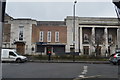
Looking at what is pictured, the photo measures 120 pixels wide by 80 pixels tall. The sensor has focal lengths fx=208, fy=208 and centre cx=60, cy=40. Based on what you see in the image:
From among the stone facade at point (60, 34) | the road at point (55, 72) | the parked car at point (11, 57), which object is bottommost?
the road at point (55, 72)

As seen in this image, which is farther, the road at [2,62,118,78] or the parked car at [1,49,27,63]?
the parked car at [1,49,27,63]

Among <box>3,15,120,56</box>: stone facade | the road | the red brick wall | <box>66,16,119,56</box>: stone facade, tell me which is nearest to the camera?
the road

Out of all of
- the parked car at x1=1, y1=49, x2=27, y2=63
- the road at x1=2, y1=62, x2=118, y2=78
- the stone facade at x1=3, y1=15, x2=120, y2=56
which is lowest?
the road at x1=2, y1=62, x2=118, y2=78

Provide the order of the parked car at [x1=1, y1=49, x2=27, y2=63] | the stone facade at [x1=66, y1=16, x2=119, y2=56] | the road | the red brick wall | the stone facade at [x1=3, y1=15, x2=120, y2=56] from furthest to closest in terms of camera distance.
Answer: the stone facade at [x1=66, y1=16, x2=119, y2=56] → the red brick wall → the stone facade at [x1=3, y1=15, x2=120, y2=56] → the parked car at [x1=1, y1=49, x2=27, y2=63] → the road

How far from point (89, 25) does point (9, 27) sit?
Answer: 67.4ft

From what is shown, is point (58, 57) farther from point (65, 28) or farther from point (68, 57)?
point (65, 28)

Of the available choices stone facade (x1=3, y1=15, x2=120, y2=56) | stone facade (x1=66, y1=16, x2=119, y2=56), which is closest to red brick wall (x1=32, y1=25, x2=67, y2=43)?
stone facade (x1=3, y1=15, x2=120, y2=56)

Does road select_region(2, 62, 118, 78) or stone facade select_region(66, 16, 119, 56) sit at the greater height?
stone facade select_region(66, 16, 119, 56)

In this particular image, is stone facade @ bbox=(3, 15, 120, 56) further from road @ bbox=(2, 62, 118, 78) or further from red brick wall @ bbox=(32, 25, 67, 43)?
road @ bbox=(2, 62, 118, 78)

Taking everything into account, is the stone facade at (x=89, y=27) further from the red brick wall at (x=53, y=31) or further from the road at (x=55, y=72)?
the road at (x=55, y=72)

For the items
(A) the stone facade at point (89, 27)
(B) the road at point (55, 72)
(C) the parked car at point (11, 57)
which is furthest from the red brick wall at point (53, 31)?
(B) the road at point (55, 72)

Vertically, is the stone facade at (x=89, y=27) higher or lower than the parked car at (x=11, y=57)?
higher

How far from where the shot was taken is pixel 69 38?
178 ft

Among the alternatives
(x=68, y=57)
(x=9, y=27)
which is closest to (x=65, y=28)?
(x=9, y=27)
